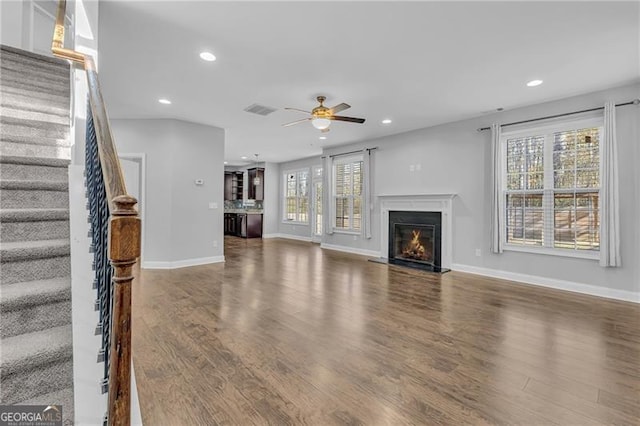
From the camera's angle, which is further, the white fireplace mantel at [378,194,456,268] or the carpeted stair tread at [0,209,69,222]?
the white fireplace mantel at [378,194,456,268]

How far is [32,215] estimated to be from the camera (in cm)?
187

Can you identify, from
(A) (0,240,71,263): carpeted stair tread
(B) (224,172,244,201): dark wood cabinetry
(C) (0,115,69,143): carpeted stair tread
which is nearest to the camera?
(A) (0,240,71,263): carpeted stair tread

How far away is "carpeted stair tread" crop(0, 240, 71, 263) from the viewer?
5.35 feet

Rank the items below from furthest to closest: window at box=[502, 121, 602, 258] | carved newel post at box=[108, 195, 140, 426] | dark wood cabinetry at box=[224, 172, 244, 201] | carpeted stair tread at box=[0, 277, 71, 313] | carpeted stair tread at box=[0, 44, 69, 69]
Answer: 1. dark wood cabinetry at box=[224, 172, 244, 201]
2. window at box=[502, 121, 602, 258]
3. carpeted stair tread at box=[0, 44, 69, 69]
4. carpeted stair tread at box=[0, 277, 71, 313]
5. carved newel post at box=[108, 195, 140, 426]

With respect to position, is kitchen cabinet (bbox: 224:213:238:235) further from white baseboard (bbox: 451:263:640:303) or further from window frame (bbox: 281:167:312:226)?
white baseboard (bbox: 451:263:640:303)

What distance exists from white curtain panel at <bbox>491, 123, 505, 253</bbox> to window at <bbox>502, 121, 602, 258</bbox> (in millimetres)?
136

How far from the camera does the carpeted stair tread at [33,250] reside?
1632 mm

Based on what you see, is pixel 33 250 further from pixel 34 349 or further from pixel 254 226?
pixel 254 226

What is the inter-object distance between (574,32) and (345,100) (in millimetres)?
2650

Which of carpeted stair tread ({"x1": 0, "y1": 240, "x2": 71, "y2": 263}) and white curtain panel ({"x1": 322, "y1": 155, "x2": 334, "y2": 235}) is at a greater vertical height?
white curtain panel ({"x1": 322, "y1": 155, "x2": 334, "y2": 235})

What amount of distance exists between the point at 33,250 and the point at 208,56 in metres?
2.48

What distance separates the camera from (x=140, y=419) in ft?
5.18

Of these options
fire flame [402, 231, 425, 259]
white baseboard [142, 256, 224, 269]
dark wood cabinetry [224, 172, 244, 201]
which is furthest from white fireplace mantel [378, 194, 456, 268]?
dark wood cabinetry [224, 172, 244, 201]

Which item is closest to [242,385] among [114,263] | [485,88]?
[114,263]
